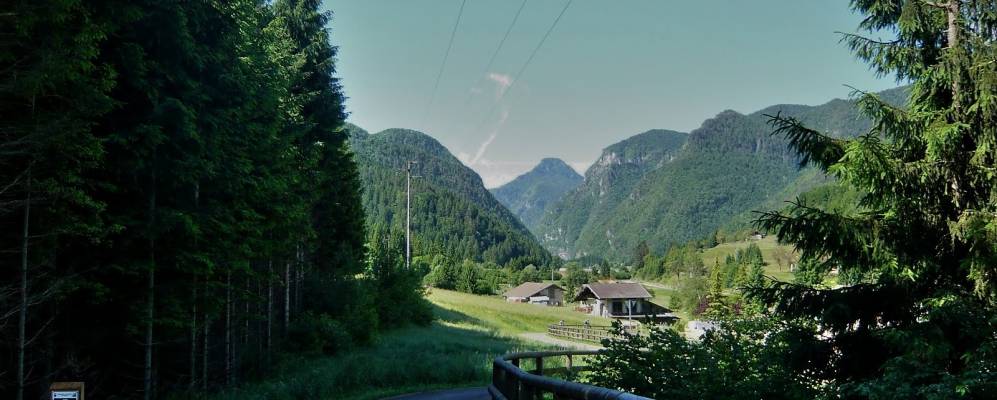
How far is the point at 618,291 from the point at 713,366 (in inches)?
3283

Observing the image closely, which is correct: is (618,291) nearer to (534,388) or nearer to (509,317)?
(509,317)

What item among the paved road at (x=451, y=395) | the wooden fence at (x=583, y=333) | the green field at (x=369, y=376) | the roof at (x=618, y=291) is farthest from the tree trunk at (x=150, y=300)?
the roof at (x=618, y=291)

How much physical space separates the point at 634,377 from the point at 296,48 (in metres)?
24.1

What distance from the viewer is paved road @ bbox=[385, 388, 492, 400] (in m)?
16.5

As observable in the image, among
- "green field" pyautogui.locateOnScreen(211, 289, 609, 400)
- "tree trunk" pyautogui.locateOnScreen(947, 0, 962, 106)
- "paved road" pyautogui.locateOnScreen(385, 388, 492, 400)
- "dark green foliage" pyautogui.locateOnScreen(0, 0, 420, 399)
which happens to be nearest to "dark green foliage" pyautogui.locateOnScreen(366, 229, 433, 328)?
"green field" pyautogui.locateOnScreen(211, 289, 609, 400)

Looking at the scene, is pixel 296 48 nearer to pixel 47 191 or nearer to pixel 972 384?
pixel 47 191

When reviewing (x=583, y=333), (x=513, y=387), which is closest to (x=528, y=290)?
(x=583, y=333)

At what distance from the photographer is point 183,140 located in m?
14.9

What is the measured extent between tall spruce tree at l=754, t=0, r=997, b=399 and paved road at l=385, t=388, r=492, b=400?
8.32 metres

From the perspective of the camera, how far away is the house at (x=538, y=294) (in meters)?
131

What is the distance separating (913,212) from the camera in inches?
389

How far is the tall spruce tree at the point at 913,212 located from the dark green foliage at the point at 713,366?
0.41m

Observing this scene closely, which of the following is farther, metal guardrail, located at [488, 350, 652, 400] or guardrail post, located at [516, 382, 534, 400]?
guardrail post, located at [516, 382, 534, 400]

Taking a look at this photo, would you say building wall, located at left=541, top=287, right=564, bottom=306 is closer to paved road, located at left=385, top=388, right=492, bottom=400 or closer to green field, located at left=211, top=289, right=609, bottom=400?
green field, located at left=211, top=289, right=609, bottom=400
